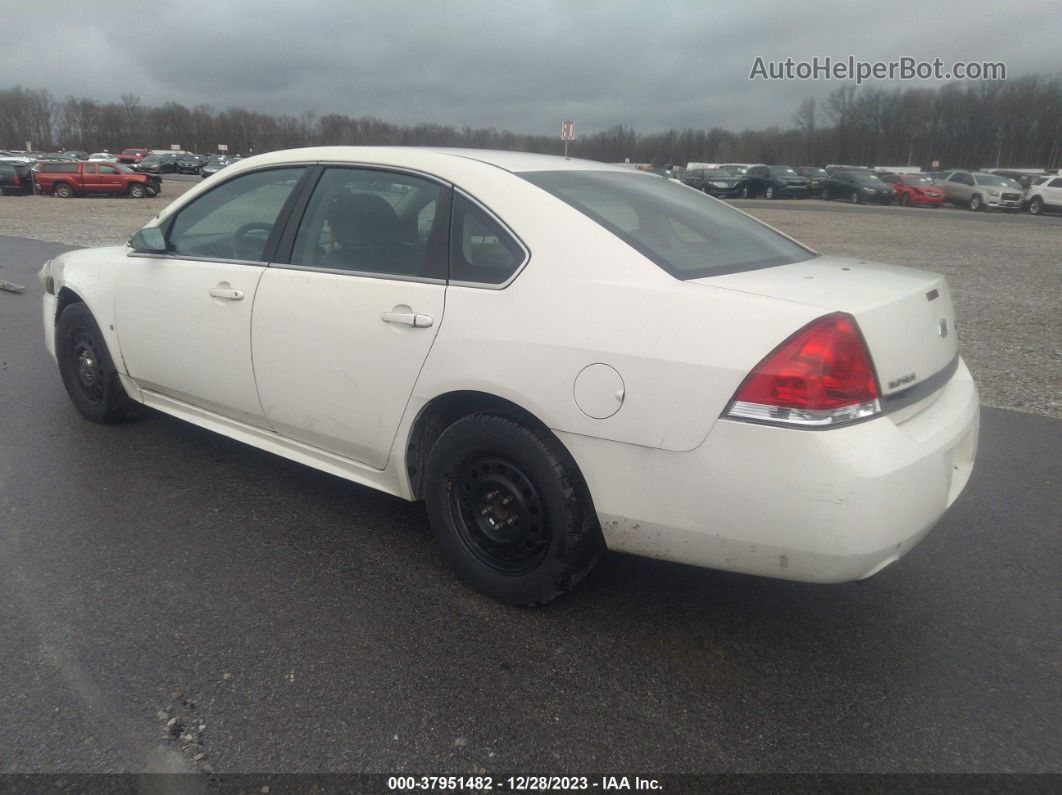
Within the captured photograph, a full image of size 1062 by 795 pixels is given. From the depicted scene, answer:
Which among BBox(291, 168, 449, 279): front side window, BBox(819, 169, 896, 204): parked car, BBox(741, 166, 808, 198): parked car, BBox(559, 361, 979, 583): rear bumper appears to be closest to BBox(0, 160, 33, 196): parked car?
BBox(741, 166, 808, 198): parked car

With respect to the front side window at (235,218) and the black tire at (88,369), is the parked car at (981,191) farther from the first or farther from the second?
the black tire at (88,369)

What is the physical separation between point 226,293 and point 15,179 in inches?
1400

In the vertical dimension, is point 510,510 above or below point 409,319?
below

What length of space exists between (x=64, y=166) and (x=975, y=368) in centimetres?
3508

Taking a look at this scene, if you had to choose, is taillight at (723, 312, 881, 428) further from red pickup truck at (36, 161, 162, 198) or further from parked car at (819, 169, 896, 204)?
parked car at (819, 169, 896, 204)

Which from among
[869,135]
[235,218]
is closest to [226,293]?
[235,218]

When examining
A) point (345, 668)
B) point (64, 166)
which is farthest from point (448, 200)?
point (64, 166)

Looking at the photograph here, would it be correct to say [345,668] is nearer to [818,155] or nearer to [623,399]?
[623,399]

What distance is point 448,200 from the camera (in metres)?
2.97

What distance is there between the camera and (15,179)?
105 feet

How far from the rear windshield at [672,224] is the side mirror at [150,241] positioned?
2020 mm

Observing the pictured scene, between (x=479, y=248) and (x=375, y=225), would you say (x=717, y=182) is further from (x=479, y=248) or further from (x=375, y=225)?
(x=479, y=248)

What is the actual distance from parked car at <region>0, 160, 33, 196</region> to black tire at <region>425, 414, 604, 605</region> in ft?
120

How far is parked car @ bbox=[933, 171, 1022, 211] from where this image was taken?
104 ft
